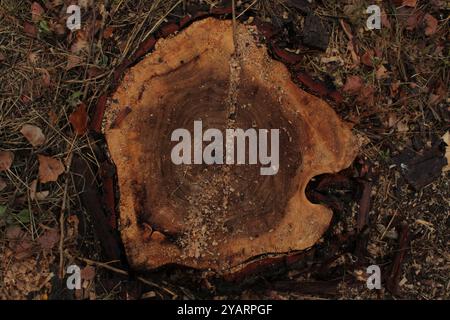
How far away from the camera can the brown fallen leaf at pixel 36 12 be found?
210 centimetres

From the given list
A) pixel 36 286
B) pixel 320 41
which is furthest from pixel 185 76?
pixel 36 286

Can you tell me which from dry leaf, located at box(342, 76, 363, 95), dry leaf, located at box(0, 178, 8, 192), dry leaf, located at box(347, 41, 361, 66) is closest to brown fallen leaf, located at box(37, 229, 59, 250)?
dry leaf, located at box(0, 178, 8, 192)

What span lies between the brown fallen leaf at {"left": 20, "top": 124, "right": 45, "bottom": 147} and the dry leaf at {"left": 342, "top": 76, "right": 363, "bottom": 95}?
4.46 feet

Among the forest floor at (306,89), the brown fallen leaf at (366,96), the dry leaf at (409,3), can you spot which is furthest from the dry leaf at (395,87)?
the dry leaf at (409,3)

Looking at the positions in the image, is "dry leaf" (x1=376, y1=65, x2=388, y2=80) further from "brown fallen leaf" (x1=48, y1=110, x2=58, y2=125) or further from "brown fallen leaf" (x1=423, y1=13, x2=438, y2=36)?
"brown fallen leaf" (x1=48, y1=110, x2=58, y2=125)

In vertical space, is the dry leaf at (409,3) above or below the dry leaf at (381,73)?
above

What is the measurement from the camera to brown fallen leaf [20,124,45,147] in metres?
2.06

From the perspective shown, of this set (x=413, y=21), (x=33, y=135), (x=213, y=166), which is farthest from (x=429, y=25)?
(x=33, y=135)

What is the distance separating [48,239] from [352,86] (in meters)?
1.50

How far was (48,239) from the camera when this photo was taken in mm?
2055

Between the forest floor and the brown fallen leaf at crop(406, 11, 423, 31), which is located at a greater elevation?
the brown fallen leaf at crop(406, 11, 423, 31)

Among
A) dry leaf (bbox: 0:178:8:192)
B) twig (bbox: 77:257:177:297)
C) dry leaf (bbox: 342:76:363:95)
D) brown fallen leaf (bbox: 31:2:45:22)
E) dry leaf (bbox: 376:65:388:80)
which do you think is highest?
brown fallen leaf (bbox: 31:2:45:22)

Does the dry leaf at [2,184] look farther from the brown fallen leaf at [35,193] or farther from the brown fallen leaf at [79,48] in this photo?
the brown fallen leaf at [79,48]
